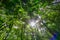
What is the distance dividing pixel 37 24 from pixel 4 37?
17.4 inches

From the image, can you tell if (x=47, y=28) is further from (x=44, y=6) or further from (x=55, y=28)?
(x=44, y=6)

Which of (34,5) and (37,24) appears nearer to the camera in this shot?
(37,24)

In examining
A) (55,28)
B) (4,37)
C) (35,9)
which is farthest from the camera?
(35,9)

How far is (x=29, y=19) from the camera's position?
1.67 m

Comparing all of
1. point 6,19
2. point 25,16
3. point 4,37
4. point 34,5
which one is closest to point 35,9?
point 34,5

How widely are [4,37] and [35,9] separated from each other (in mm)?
573

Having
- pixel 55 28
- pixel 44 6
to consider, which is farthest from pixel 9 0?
pixel 55 28

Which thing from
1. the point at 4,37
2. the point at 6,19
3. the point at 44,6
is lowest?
the point at 4,37

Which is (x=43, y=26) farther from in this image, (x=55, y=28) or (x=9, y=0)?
(x=9, y=0)

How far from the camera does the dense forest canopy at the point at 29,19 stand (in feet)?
5.08

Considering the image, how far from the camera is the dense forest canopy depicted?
1548 millimetres

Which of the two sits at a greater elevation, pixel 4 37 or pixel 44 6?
pixel 44 6

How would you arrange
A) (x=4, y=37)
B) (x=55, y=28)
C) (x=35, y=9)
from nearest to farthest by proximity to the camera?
(x=4, y=37) → (x=55, y=28) → (x=35, y=9)

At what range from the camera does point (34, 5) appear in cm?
179
